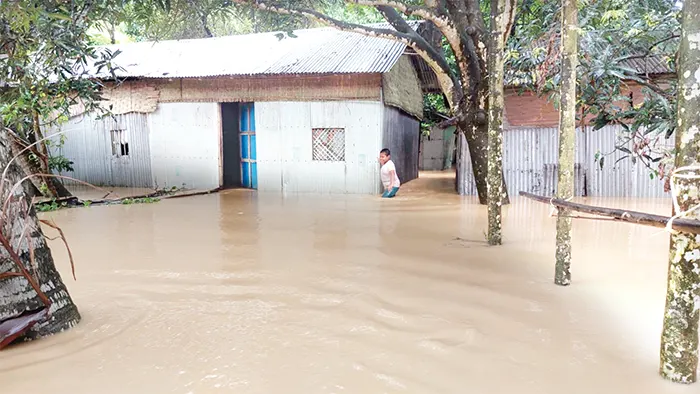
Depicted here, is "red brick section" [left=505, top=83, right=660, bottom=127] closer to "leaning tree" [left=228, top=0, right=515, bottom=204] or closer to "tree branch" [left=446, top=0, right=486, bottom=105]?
"leaning tree" [left=228, top=0, right=515, bottom=204]

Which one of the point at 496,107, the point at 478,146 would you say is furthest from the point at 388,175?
the point at 496,107

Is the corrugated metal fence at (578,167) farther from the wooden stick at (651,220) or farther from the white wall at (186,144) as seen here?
the wooden stick at (651,220)

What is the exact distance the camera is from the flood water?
2760 millimetres

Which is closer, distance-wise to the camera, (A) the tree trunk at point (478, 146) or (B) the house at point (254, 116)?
(A) the tree trunk at point (478, 146)

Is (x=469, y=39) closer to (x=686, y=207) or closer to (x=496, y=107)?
(x=496, y=107)

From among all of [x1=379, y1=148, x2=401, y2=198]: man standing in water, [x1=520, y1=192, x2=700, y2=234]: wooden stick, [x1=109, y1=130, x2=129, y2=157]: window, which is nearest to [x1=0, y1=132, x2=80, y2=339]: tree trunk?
[x1=520, y1=192, x2=700, y2=234]: wooden stick

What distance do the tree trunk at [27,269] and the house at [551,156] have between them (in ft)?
28.0

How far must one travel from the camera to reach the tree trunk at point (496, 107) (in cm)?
549

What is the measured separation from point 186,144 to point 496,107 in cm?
933

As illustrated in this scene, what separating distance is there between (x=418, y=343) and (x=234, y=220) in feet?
17.6

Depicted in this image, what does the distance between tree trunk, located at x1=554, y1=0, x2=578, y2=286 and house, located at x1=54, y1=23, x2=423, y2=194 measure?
665 cm

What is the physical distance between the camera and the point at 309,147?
11.9m

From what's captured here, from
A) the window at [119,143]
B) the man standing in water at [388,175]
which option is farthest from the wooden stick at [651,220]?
the window at [119,143]

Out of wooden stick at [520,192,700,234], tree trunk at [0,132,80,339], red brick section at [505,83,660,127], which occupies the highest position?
red brick section at [505,83,660,127]
